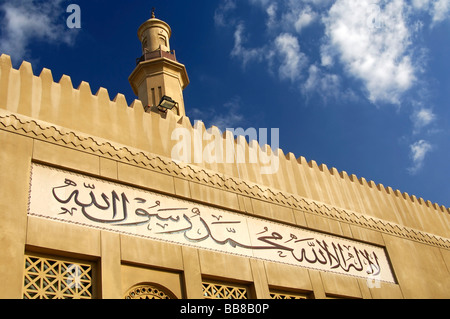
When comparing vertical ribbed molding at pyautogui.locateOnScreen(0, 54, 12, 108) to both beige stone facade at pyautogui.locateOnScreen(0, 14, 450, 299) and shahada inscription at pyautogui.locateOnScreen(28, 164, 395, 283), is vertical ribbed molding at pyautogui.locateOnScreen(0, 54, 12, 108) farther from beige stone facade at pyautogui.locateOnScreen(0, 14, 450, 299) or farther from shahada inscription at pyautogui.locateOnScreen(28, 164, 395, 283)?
shahada inscription at pyautogui.locateOnScreen(28, 164, 395, 283)

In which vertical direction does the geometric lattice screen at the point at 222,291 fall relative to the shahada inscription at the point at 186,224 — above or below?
below

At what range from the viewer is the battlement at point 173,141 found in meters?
5.16

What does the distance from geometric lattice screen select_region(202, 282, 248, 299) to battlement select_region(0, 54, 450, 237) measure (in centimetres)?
120

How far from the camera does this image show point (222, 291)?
17.7ft

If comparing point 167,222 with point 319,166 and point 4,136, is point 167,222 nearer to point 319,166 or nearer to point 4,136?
point 4,136

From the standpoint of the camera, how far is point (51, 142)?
500cm

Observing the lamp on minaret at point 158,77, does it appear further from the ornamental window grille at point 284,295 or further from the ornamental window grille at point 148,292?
the ornamental window grille at point 148,292

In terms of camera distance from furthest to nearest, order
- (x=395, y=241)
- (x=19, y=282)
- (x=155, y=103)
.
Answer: (x=155, y=103), (x=395, y=241), (x=19, y=282)

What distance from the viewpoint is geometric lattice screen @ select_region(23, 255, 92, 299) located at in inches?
168

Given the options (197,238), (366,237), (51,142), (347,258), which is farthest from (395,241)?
(51,142)

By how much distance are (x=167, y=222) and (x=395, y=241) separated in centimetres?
351

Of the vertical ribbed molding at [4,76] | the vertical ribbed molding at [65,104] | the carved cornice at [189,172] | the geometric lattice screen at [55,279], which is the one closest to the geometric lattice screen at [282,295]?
the carved cornice at [189,172]

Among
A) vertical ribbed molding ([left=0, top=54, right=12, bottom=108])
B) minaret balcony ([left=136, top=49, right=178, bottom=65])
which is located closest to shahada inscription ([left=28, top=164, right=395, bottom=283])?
vertical ribbed molding ([left=0, top=54, right=12, bottom=108])
